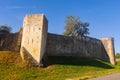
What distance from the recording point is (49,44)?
96.7 feet

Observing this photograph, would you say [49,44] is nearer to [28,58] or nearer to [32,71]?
[28,58]

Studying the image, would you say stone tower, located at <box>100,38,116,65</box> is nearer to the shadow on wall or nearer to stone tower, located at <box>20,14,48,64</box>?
stone tower, located at <box>20,14,48,64</box>

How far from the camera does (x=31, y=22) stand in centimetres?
2538

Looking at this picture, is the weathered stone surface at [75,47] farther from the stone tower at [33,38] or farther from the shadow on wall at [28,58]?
the shadow on wall at [28,58]

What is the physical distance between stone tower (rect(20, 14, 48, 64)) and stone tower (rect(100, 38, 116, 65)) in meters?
18.7

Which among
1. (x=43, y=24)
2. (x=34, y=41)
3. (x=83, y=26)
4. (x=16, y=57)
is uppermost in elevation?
(x=83, y=26)

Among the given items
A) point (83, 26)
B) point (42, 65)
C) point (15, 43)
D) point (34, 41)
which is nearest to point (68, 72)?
point (42, 65)

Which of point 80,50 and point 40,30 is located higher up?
point 40,30

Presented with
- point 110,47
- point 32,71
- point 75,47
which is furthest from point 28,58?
point 110,47

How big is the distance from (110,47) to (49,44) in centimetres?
1596

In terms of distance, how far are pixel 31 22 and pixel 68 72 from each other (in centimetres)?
835

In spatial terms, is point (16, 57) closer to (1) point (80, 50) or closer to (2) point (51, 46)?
(2) point (51, 46)

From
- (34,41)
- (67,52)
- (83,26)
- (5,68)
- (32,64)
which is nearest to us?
(5,68)

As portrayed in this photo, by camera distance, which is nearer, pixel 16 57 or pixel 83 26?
pixel 16 57
